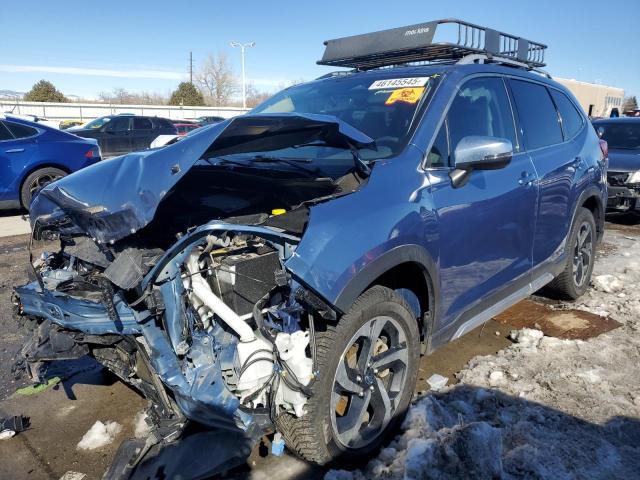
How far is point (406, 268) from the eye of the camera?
2.65 metres

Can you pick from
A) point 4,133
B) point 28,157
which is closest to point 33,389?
point 28,157

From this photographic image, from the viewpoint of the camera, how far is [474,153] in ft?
8.80

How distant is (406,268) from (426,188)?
43cm

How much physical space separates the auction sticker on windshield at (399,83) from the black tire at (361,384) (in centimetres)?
140

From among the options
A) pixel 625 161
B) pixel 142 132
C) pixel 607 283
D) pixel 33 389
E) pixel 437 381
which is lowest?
pixel 33 389

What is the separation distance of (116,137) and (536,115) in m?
14.3

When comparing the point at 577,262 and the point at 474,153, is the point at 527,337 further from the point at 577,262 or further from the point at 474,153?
the point at 474,153

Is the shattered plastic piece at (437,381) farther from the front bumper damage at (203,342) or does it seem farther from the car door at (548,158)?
the front bumper damage at (203,342)

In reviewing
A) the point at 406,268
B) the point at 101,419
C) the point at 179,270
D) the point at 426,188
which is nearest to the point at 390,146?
the point at 426,188

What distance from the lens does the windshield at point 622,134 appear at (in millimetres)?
9523

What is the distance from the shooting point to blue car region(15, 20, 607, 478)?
2109 mm

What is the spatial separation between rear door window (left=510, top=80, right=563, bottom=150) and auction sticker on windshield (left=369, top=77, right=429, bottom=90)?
3.08 feet

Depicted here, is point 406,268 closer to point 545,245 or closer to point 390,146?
point 390,146

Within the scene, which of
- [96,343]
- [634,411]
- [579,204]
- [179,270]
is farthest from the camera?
[579,204]
